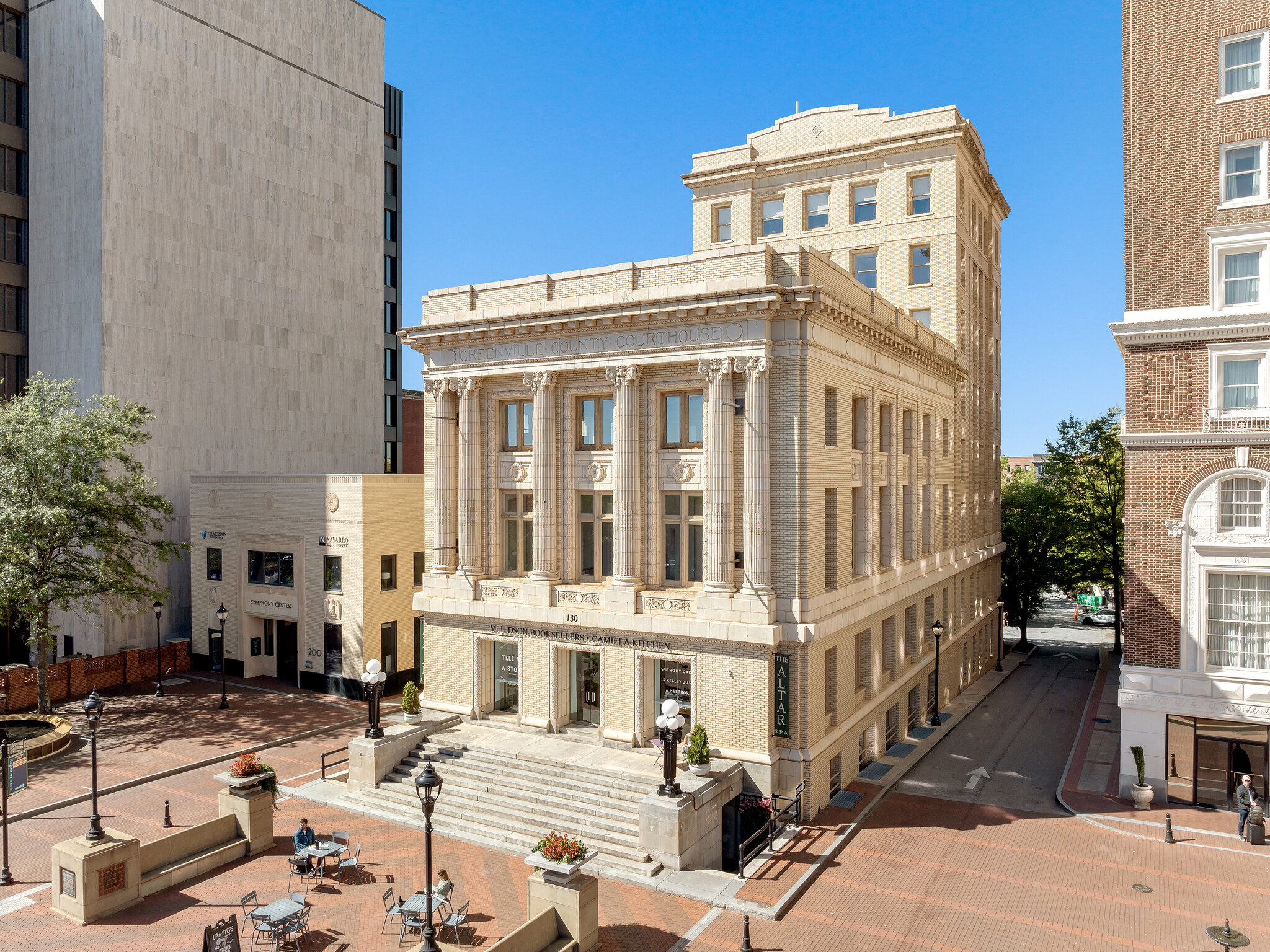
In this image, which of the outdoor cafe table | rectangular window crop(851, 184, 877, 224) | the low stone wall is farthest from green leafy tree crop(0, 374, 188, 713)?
rectangular window crop(851, 184, 877, 224)

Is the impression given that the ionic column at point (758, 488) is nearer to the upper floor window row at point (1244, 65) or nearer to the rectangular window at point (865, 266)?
the upper floor window row at point (1244, 65)

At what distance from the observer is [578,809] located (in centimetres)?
2255

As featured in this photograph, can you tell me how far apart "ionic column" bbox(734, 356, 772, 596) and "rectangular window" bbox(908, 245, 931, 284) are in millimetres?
18022

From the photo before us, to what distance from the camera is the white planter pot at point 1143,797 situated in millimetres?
24625

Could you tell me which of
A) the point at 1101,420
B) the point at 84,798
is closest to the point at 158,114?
the point at 84,798

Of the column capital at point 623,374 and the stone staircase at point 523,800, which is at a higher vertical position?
the column capital at point 623,374

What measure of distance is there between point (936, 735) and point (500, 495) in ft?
62.8

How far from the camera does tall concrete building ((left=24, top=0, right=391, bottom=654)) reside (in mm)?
43500

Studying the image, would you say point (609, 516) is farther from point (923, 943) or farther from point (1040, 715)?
point (1040, 715)

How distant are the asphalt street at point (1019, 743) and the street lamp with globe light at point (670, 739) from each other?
9411 mm

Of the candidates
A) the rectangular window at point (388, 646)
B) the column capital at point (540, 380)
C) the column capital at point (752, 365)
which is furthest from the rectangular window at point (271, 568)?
the column capital at point (752, 365)

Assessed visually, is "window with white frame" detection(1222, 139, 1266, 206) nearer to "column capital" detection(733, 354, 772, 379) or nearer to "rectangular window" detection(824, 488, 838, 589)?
"rectangular window" detection(824, 488, 838, 589)

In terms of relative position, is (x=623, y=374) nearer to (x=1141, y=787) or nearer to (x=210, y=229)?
(x=1141, y=787)

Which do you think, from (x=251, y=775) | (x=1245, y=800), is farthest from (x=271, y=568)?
(x=1245, y=800)
